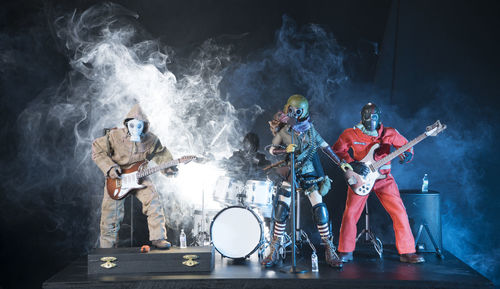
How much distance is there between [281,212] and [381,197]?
1248 millimetres

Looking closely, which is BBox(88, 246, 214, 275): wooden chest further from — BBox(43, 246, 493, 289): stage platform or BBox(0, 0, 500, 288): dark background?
BBox(0, 0, 500, 288): dark background

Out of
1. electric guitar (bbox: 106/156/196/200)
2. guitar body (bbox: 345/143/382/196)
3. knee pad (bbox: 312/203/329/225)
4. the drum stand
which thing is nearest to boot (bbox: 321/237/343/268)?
knee pad (bbox: 312/203/329/225)

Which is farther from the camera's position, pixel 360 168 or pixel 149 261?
pixel 360 168

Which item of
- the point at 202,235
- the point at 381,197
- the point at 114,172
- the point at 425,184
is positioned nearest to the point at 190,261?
the point at 202,235

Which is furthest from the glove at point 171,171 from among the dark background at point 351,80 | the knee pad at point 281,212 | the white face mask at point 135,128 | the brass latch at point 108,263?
the dark background at point 351,80

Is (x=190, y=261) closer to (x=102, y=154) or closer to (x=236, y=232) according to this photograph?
(x=236, y=232)

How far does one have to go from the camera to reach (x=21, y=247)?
19.8 ft

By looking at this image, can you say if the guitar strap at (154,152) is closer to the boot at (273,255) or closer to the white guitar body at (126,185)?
the white guitar body at (126,185)

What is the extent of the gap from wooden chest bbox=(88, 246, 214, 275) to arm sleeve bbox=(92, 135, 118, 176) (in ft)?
3.06

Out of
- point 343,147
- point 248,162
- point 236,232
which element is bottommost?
point 236,232

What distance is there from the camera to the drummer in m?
5.88

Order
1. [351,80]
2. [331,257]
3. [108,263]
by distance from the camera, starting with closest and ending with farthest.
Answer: [108,263], [331,257], [351,80]

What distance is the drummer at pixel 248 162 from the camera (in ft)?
19.3

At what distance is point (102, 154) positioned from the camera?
5.08m
